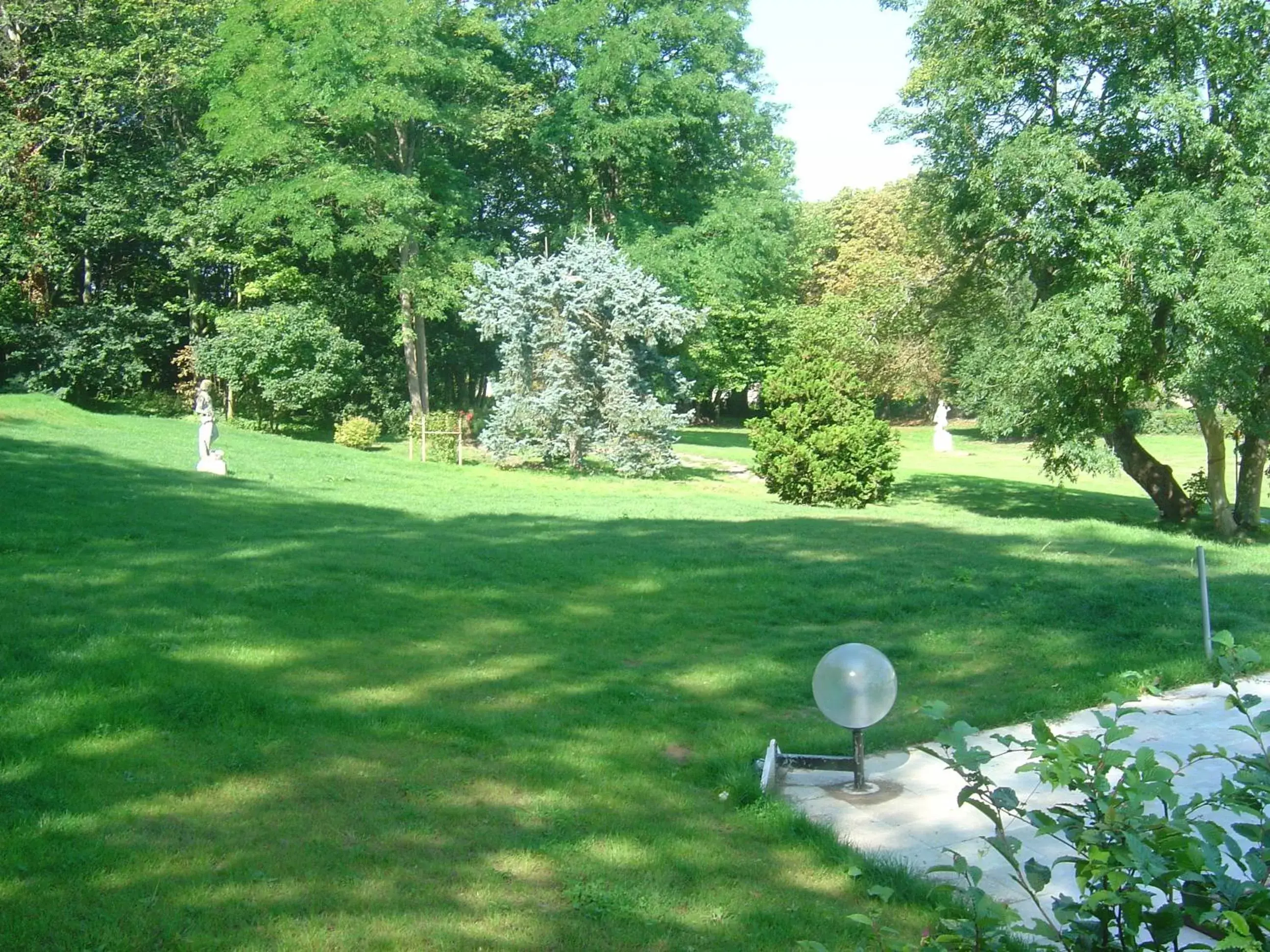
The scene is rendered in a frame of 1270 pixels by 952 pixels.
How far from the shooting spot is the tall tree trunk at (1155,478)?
2133cm

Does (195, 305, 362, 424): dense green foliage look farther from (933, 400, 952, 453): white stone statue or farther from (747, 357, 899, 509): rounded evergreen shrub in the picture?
(933, 400, 952, 453): white stone statue

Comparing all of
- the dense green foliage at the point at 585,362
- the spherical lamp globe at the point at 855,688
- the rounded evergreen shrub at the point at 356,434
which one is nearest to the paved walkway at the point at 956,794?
the spherical lamp globe at the point at 855,688

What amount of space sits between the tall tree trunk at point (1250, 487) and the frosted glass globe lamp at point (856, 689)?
1731 centimetres

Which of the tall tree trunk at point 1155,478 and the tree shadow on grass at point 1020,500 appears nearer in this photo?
the tall tree trunk at point 1155,478

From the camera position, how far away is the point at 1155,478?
21.5 metres

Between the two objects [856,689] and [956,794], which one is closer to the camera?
[856,689]

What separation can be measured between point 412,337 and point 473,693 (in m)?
26.8

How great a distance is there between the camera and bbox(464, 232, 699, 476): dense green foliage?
25234mm

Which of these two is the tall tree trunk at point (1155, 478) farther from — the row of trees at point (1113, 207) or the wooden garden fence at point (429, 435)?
Result: the wooden garden fence at point (429, 435)

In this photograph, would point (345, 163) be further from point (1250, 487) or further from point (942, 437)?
point (1250, 487)

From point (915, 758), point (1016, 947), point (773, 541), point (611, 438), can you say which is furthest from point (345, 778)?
point (611, 438)

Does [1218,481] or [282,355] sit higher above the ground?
[282,355]

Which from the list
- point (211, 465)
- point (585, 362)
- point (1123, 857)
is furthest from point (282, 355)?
point (1123, 857)

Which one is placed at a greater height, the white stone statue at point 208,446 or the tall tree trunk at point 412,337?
the tall tree trunk at point 412,337
